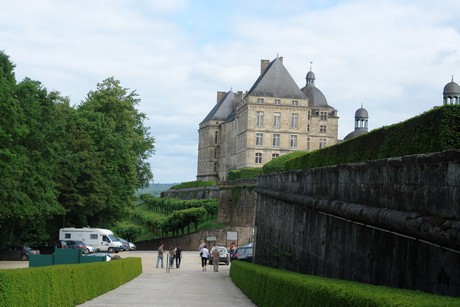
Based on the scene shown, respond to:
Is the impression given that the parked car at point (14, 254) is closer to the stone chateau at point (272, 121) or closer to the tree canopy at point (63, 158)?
the tree canopy at point (63, 158)

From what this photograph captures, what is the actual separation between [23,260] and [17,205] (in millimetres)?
11005

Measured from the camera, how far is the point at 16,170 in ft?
130

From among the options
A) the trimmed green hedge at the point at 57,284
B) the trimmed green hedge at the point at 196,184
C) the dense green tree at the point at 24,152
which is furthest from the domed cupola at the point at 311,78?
the trimmed green hedge at the point at 57,284

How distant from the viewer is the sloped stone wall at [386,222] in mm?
11219

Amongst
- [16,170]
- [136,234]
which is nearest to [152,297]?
[16,170]

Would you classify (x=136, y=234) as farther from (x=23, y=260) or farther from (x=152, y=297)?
(x=152, y=297)

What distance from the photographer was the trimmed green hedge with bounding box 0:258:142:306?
13.4m

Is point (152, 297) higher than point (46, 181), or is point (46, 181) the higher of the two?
point (46, 181)

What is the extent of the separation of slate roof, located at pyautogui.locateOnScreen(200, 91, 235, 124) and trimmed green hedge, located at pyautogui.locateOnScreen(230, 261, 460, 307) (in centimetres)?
11348

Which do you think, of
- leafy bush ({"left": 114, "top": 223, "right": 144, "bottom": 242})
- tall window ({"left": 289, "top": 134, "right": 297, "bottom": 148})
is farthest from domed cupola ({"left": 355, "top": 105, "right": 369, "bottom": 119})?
leafy bush ({"left": 114, "top": 223, "right": 144, "bottom": 242})

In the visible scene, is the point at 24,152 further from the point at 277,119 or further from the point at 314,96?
the point at 314,96

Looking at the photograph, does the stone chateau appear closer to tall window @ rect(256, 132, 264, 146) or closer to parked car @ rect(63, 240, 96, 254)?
tall window @ rect(256, 132, 264, 146)

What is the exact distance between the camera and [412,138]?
14.7 m

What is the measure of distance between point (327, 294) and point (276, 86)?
309ft
